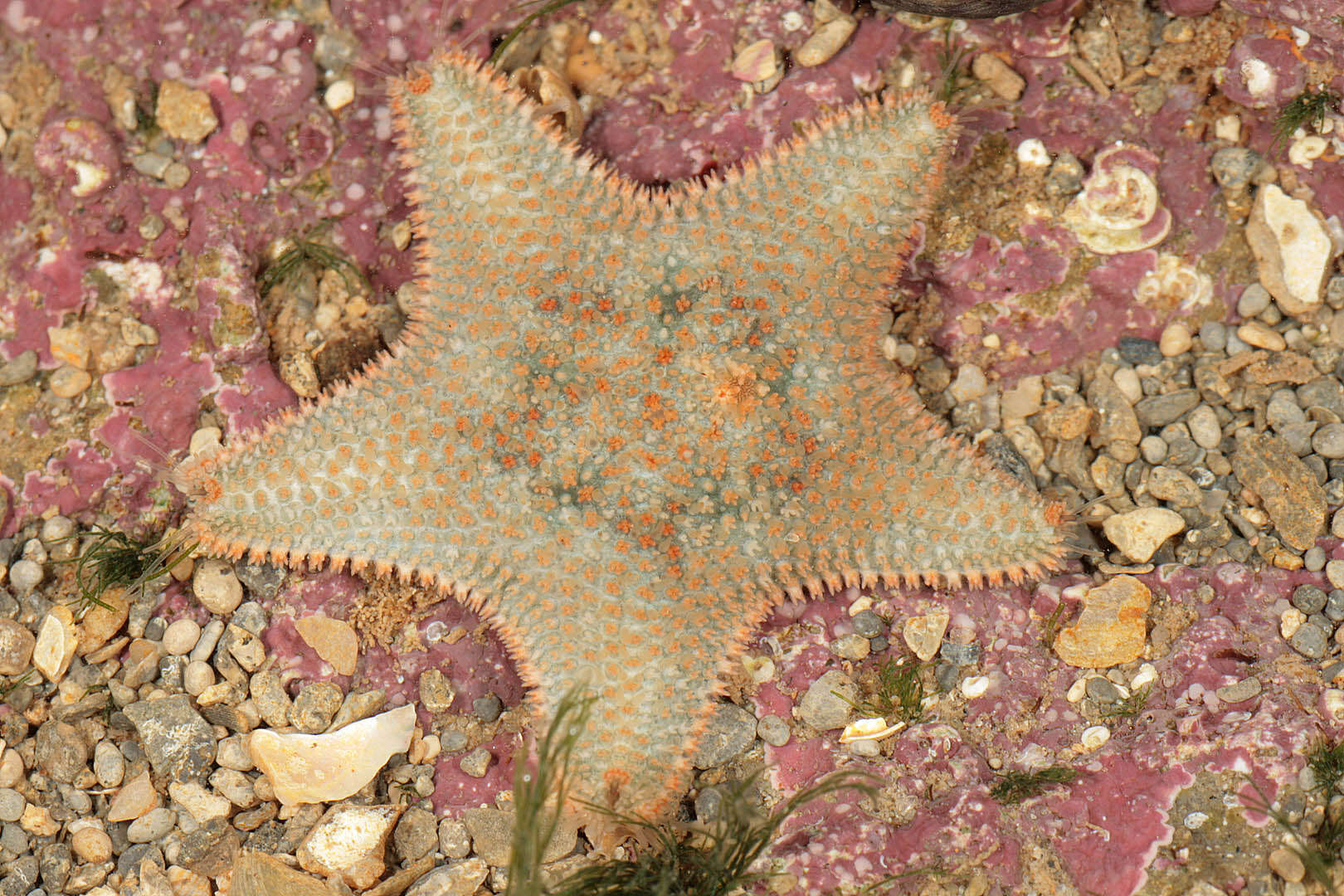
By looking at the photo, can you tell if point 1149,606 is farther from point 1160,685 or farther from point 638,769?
point 638,769

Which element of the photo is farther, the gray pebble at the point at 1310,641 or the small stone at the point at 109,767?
the small stone at the point at 109,767

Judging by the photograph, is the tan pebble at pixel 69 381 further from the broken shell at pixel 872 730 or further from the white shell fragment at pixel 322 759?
the broken shell at pixel 872 730

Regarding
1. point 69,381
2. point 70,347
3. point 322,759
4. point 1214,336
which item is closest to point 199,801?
point 322,759

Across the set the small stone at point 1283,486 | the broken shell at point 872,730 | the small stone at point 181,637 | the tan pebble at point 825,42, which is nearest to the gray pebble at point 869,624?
the broken shell at point 872,730

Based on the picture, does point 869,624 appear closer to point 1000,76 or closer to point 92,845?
point 1000,76

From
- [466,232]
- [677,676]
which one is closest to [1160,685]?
[677,676]

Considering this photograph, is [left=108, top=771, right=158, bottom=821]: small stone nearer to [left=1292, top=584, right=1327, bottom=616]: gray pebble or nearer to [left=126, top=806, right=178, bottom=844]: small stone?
[left=126, top=806, right=178, bottom=844]: small stone
